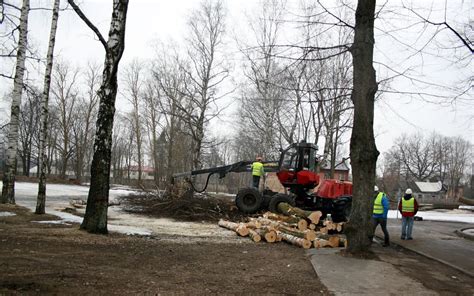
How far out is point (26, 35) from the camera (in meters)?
15.6

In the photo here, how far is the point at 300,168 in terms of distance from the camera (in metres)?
17.5

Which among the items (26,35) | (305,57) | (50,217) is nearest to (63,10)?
(26,35)

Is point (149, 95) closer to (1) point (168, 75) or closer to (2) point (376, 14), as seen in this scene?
(1) point (168, 75)

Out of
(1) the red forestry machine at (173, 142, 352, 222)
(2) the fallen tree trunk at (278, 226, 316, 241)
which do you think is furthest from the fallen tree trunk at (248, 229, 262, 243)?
(1) the red forestry machine at (173, 142, 352, 222)

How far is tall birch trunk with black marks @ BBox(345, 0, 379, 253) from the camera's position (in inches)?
399

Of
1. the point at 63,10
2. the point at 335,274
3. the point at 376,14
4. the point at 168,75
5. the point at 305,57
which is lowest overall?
the point at 335,274

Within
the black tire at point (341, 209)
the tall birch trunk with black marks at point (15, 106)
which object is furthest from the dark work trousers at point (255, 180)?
the tall birch trunk with black marks at point (15, 106)

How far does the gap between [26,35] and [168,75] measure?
1915 cm

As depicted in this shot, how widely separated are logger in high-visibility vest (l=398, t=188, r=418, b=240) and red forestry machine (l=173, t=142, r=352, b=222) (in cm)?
267

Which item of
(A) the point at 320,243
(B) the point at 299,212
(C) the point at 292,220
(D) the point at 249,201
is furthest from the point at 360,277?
(D) the point at 249,201

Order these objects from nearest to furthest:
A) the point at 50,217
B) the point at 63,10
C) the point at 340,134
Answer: the point at 50,217, the point at 63,10, the point at 340,134

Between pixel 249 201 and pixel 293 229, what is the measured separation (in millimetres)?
4870

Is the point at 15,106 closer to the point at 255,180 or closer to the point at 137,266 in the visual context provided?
the point at 255,180

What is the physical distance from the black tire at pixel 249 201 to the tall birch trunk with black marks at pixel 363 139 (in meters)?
7.84
